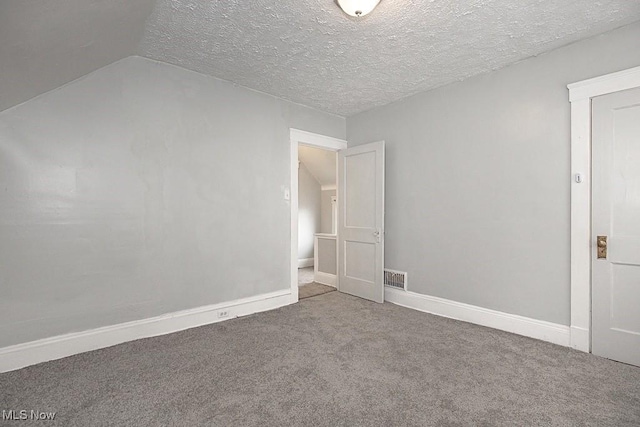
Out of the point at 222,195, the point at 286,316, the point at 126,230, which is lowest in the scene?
the point at 286,316

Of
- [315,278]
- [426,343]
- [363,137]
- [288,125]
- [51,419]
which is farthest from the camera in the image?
[315,278]

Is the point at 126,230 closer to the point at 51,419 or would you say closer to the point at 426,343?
the point at 51,419

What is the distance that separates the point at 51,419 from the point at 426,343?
2589mm

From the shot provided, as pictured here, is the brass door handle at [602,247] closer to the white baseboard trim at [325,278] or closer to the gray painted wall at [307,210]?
the white baseboard trim at [325,278]

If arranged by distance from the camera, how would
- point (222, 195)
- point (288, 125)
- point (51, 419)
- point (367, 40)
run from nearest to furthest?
point (51, 419) → point (367, 40) → point (222, 195) → point (288, 125)

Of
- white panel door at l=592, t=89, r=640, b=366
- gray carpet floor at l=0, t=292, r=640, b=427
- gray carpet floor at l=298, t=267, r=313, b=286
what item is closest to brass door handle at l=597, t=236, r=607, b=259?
white panel door at l=592, t=89, r=640, b=366

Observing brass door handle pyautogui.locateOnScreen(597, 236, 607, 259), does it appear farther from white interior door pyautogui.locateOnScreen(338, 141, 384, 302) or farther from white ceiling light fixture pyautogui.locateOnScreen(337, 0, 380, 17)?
white ceiling light fixture pyautogui.locateOnScreen(337, 0, 380, 17)

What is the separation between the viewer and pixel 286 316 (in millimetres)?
3338

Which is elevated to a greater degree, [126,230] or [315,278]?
[126,230]

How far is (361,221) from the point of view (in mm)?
4109

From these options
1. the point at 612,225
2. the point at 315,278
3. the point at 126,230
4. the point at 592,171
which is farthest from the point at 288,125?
the point at 612,225

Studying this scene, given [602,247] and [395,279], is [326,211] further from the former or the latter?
[602,247]

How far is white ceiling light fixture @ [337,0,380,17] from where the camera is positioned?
6.13ft

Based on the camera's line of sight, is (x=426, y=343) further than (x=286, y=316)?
No
